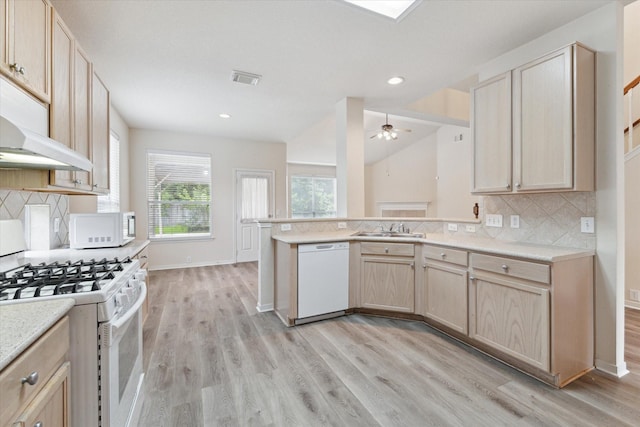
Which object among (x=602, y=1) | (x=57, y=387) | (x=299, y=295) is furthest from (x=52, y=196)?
(x=602, y=1)

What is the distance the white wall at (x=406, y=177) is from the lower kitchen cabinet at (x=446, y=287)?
562 centimetres

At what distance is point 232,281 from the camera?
4.76 m

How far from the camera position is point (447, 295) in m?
2.64

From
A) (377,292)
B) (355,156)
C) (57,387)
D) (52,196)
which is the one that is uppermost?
(355,156)

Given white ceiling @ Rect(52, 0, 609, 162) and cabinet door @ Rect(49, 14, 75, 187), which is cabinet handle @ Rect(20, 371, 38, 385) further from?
white ceiling @ Rect(52, 0, 609, 162)

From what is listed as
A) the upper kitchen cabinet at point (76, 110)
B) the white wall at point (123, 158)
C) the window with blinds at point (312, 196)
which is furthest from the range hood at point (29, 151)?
the window with blinds at point (312, 196)

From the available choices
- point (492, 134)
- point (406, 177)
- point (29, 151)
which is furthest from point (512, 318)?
point (406, 177)

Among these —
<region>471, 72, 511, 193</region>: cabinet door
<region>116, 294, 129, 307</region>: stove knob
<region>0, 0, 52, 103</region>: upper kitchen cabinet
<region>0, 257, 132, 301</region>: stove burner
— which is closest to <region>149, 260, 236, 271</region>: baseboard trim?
<region>0, 257, 132, 301</region>: stove burner

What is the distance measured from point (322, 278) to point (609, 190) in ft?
7.93

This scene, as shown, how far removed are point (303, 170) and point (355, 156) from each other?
5.30 m

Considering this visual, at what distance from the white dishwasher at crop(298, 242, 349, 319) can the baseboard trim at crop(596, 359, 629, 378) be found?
2044 millimetres

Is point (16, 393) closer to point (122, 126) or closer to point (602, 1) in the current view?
point (602, 1)

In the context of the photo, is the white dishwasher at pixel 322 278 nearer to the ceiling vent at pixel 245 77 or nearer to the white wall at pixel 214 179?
the ceiling vent at pixel 245 77

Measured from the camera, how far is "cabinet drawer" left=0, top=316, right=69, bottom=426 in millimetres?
729
